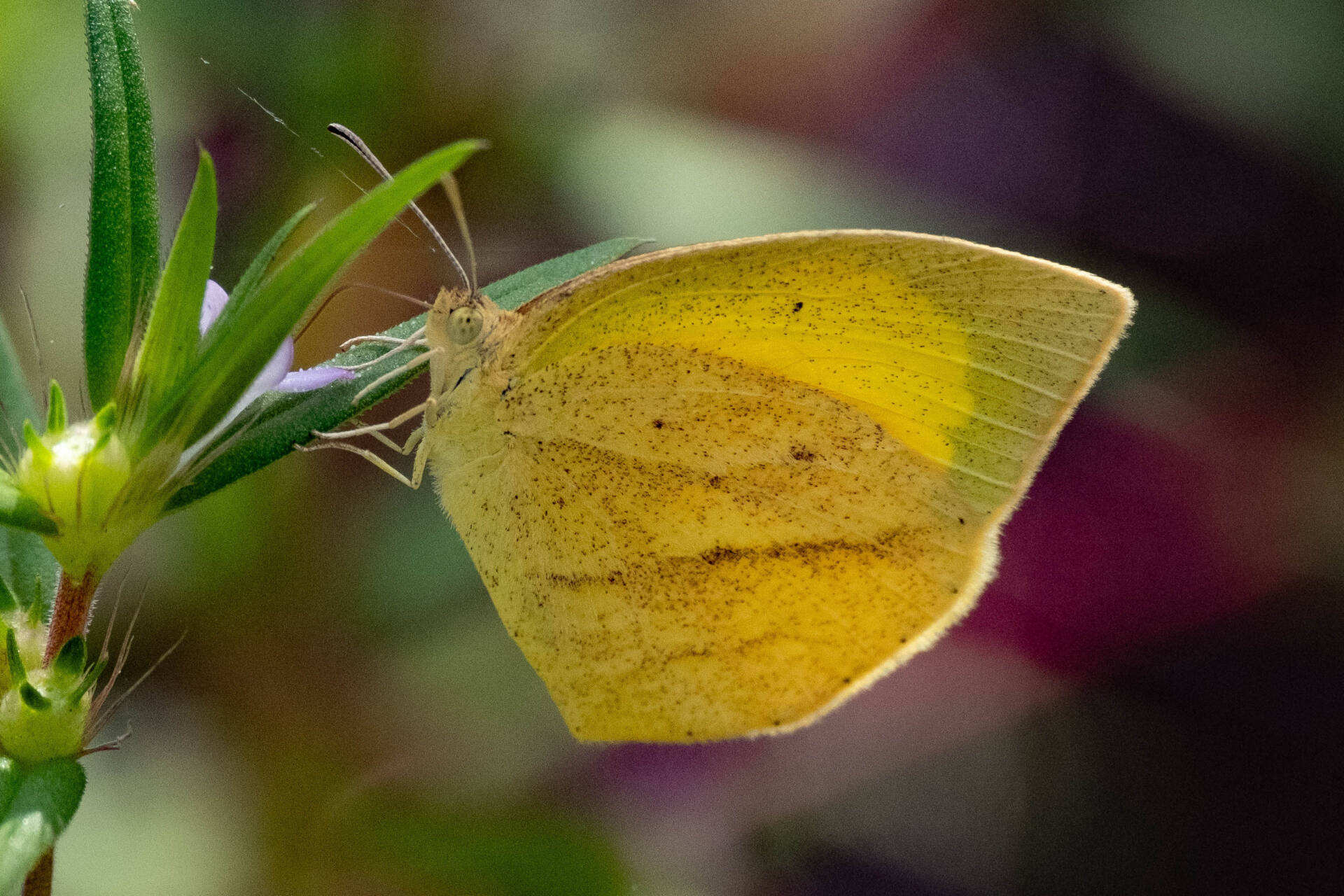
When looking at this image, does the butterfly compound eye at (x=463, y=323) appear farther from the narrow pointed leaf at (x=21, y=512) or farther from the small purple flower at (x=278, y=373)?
the narrow pointed leaf at (x=21, y=512)

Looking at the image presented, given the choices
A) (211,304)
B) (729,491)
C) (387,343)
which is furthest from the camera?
(729,491)

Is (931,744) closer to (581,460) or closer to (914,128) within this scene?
(581,460)

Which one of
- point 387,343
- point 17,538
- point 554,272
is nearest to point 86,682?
point 17,538

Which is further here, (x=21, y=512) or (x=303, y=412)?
(x=303, y=412)

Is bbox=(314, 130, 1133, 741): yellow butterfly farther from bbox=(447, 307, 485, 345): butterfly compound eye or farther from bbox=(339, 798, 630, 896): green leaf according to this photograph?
bbox=(339, 798, 630, 896): green leaf

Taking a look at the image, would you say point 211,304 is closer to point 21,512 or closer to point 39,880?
point 21,512

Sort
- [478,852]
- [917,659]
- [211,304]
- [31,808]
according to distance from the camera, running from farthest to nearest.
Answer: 1. [917,659]
2. [478,852]
3. [211,304]
4. [31,808]
